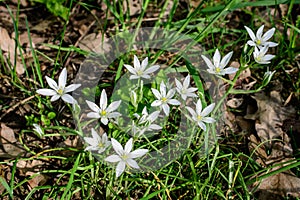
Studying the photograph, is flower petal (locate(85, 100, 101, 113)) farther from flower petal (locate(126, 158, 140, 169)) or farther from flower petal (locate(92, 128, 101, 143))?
flower petal (locate(126, 158, 140, 169))

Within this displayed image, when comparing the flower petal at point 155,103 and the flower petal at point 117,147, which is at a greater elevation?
the flower petal at point 155,103

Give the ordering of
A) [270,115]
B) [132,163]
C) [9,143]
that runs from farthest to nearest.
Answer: [270,115], [9,143], [132,163]

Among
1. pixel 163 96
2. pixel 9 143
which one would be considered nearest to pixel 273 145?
pixel 163 96

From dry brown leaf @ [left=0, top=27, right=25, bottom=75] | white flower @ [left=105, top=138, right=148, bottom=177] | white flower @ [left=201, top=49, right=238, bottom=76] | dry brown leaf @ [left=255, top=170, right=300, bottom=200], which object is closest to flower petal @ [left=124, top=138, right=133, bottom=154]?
white flower @ [left=105, top=138, right=148, bottom=177]

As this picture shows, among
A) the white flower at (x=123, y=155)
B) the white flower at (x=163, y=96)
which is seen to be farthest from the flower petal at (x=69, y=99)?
the white flower at (x=163, y=96)

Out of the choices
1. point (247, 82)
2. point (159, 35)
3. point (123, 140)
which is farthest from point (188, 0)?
point (123, 140)

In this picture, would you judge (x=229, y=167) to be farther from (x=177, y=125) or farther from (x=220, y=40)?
(x=220, y=40)

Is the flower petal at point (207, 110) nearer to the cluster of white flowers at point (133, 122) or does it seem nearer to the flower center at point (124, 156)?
the cluster of white flowers at point (133, 122)

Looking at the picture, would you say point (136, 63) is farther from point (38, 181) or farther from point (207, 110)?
point (38, 181)
